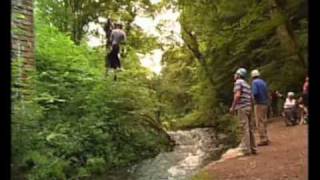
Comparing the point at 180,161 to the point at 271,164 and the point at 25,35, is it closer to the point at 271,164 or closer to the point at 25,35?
the point at 271,164

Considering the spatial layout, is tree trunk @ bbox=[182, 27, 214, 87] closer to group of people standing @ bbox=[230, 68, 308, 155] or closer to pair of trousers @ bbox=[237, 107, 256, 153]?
group of people standing @ bbox=[230, 68, 308, 155]

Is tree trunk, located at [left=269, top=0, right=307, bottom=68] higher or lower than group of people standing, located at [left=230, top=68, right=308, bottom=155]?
higher

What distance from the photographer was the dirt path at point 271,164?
4328 mm

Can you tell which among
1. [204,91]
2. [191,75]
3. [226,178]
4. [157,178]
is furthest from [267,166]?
[191,75]

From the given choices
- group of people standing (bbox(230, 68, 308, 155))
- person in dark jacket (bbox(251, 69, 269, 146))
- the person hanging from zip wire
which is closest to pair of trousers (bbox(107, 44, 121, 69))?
the person hanging from zip wire

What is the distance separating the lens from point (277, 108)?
7656 mm

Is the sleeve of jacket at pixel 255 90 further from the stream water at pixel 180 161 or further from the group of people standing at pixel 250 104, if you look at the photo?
the stream water at pixel 180 161

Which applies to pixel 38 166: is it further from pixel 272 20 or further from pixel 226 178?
pixel 272 20

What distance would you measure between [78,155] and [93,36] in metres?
3.69

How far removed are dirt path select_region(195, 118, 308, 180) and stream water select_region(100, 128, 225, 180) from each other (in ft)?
2.84

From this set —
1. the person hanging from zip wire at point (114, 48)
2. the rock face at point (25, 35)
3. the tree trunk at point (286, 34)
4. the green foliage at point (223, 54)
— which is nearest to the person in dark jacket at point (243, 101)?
the rock face at point (25, 35)

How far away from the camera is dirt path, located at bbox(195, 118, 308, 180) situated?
4328 mm

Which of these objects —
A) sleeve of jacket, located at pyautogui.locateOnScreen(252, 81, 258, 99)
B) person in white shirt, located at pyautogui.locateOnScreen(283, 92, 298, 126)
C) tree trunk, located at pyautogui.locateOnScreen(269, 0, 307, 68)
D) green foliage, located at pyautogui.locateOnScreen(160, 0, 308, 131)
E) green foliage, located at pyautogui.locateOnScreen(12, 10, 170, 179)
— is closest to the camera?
sleeve of jacket, located at pyautogui.locateOnScreen(252, 81, 258, 99)

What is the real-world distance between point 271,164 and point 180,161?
2.50m
